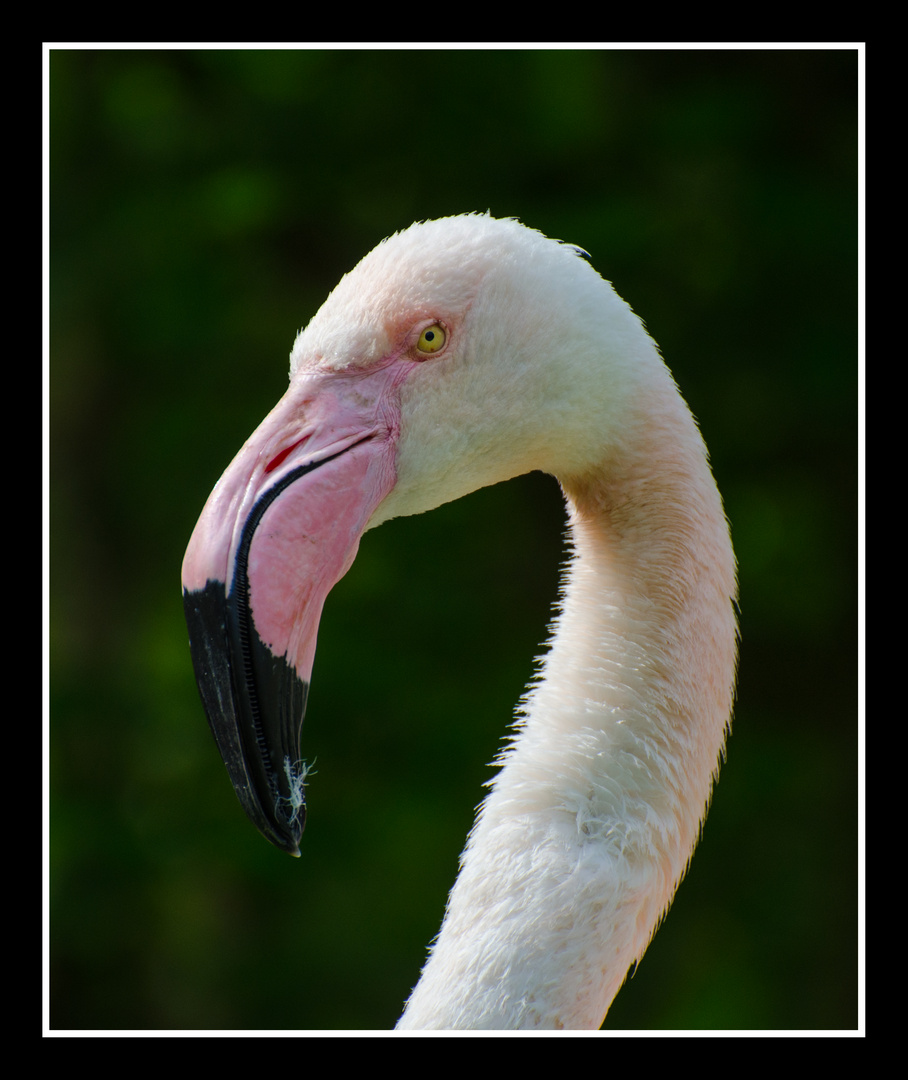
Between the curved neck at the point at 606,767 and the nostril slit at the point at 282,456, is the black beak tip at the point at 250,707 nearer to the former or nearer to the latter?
the nostril slit at the point at 282,456

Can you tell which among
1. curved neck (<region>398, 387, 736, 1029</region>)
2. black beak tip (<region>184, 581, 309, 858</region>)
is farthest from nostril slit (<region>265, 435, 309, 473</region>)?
curved neck (<region>398, 387, 736, 1029</region>)

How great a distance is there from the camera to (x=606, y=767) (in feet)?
4.48

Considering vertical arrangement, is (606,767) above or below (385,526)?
below

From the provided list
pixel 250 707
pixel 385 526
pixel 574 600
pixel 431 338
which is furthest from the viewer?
pixel 385 526

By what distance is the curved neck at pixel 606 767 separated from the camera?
51.1 inches

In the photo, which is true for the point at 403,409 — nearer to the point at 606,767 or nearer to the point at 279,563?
the point at 279,563

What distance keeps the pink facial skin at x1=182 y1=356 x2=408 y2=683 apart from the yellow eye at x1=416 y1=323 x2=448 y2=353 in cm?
3

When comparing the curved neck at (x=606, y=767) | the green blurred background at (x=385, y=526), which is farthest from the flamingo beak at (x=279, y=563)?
the green blurred background at (x=385, y=526)

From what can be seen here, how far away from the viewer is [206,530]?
48.9 inches

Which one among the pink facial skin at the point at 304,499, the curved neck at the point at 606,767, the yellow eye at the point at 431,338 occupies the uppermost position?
the yellow eye at the point at 431,338

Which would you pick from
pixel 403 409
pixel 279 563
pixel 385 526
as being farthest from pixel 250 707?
pixel 385 526

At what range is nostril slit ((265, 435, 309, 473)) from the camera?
1.30 meters

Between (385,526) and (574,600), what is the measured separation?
6.13ft

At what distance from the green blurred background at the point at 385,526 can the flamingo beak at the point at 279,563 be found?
1838mm
